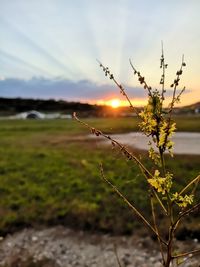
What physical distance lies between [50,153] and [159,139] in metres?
23.6

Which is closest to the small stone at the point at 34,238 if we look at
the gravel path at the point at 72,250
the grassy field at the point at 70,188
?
the gravel path at the point at 72,250

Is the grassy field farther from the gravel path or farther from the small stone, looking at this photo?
the small stone

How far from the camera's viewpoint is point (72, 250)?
550 inches

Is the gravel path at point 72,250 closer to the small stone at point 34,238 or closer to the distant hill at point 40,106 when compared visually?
the small stone at point 34,238

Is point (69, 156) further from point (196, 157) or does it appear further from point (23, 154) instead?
A: point (196, 157)

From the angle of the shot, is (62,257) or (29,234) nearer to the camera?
(62,257)

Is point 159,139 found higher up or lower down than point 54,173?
higher up

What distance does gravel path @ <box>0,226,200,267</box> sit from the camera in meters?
13.1

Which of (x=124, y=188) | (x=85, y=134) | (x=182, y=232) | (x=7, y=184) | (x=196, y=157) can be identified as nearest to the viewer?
(x=182, y=232)

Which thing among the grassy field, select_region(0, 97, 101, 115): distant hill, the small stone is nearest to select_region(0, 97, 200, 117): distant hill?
select_region(0, 97, 101, 115): distant hill

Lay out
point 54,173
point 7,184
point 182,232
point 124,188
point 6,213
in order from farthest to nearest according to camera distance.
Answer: point 54,173, point 7,184, point 124,188, point 6,213, point 182,232

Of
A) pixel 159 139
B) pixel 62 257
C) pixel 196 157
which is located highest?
pixel 159 139

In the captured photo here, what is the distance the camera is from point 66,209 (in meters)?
16.6

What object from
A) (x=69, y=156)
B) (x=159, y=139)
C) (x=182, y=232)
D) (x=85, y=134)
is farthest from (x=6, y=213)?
(x=85, y=134)
